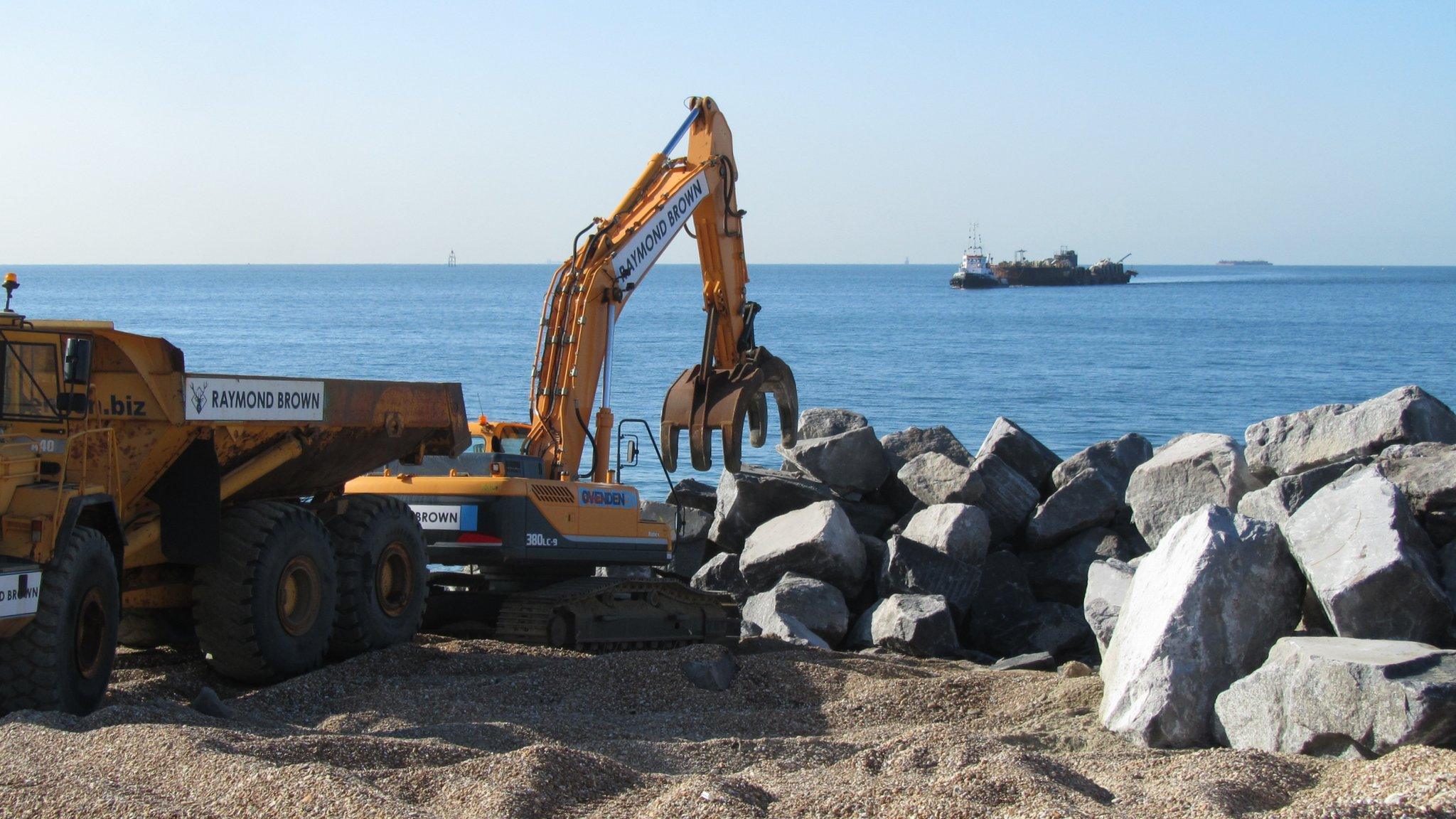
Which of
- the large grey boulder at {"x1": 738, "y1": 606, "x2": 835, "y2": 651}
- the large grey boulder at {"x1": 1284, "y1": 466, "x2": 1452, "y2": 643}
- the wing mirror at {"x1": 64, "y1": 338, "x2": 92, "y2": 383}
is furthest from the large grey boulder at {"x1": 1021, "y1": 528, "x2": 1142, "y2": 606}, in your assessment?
the wing mirror at {"x1": 64, "y1": 338, "x2": 92, "y2": 383}

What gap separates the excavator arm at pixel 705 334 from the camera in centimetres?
1212

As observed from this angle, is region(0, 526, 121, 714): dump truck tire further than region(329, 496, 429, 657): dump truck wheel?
No

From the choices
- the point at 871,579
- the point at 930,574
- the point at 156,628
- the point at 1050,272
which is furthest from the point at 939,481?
the point at 1050,272

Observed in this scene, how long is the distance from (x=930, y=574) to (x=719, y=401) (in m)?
3.13

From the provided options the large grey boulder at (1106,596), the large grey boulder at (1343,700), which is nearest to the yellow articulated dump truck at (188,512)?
the large grey boulder at (1106,596)

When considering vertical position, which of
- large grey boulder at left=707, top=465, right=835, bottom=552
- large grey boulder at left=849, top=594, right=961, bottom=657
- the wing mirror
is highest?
the wing mirror

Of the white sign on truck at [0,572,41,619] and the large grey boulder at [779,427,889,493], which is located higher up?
the white sign on truck at [0,572,41,619]

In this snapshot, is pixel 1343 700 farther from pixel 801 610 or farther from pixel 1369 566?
pixel 801 610

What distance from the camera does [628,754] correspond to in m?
7.67

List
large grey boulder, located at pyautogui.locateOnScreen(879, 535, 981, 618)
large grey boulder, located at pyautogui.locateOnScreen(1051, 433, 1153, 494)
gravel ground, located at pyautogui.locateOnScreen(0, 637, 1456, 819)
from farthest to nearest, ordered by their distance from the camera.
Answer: large grey boulder, located at pyautogui.locateOnScreen(1051, 433, 1153, 494), large grey boulder, located at pyautogui.locateOnScreen(879, 535, 981, 618), gravel ground, located at pyautogui.locateOnScreen(0, 637, 1456, 819)

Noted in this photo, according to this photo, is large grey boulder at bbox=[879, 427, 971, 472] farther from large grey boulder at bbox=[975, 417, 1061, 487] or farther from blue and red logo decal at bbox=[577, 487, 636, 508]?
blue and red logo decal at bbox=[577, 487, 636, 508]

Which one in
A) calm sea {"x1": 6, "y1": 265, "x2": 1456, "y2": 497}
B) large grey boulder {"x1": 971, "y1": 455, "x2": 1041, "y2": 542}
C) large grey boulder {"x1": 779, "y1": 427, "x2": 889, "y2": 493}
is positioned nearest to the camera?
large grey boulder {"x1": 971, "y1": 455, "x2": 1041, "y2": 542}

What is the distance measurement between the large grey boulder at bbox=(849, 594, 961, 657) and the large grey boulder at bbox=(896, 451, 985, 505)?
327cm

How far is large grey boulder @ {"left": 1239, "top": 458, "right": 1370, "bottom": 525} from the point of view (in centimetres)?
1154
